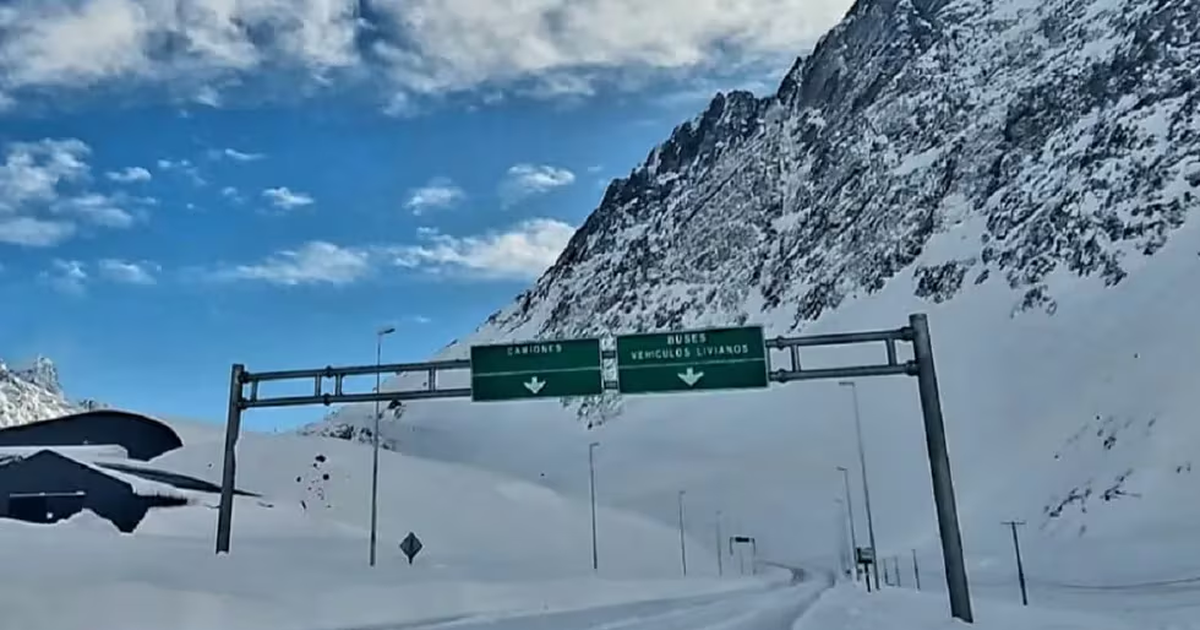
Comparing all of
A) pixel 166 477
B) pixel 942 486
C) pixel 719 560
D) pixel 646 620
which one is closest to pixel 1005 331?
pixel 719 560

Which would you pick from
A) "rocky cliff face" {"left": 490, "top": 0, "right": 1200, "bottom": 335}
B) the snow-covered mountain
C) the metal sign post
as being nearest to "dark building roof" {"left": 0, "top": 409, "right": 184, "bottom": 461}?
the snow-covered mountain

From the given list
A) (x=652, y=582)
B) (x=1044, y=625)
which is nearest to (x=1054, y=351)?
(x=652, y=582)

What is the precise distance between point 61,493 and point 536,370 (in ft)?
164

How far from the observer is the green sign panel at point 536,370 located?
25594 mm

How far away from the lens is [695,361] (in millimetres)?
25344

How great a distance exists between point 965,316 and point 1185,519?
269 feet

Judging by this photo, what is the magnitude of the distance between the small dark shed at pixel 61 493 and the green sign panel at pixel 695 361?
47.9 meters

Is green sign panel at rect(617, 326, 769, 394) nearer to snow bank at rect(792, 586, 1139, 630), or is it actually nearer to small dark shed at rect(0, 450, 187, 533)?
snow bank at rect(792, 586, 1139, 630)

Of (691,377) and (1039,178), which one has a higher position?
(1039,178)

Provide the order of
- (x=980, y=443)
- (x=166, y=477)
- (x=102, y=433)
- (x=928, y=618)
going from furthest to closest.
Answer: (x=980, y=443), (x=102, y=433), (x=166, y=477), (x=928, y=618)

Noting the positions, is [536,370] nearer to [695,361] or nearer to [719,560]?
[695,361]

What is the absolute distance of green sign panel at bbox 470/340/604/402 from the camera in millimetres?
25594

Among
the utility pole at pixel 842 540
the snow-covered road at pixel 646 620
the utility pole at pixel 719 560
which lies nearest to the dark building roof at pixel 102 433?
the utility pole at pixel 719 560

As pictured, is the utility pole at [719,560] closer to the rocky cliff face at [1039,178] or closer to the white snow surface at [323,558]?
the white snow surface at [323,558]
